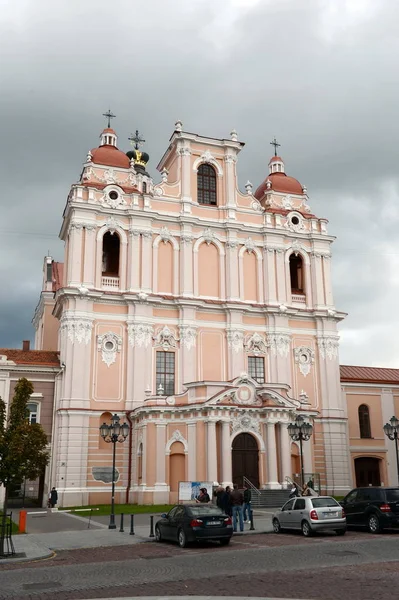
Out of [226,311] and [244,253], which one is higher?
[244,253]

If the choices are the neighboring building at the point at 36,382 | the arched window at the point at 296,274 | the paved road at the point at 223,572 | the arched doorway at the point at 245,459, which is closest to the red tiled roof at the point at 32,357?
the neighboring building at the point at 36,382

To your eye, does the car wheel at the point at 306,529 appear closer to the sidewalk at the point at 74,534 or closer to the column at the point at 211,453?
the sidewalk at the point at 74,534

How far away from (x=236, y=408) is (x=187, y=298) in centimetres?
1024

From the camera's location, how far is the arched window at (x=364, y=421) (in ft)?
166

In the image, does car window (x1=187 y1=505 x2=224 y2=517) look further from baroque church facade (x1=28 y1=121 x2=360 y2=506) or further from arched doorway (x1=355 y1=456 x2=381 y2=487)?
arched doorway (x1=355 y1=456 x2=381 y2=487)

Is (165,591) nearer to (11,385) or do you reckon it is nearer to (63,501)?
(63,501)

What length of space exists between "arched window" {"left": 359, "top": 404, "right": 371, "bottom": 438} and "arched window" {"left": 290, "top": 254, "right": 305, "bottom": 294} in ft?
34.7

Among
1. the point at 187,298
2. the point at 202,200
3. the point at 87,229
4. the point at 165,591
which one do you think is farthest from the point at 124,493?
the point at 165,591

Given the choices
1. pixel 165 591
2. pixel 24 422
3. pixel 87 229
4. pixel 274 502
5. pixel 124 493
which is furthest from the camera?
pixel 87 229

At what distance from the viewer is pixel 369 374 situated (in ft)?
173

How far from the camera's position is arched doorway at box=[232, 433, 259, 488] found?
131 ft

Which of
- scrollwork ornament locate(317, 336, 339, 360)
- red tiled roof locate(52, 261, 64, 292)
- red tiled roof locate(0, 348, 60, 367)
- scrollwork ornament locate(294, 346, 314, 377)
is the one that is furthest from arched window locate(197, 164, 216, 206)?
red tiled roof locate(52, 261, 64, 292)

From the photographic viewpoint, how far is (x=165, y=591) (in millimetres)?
12812

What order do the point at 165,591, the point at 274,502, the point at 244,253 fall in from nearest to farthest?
the point at 165,591, the point at 274,502, the point at 244,253
